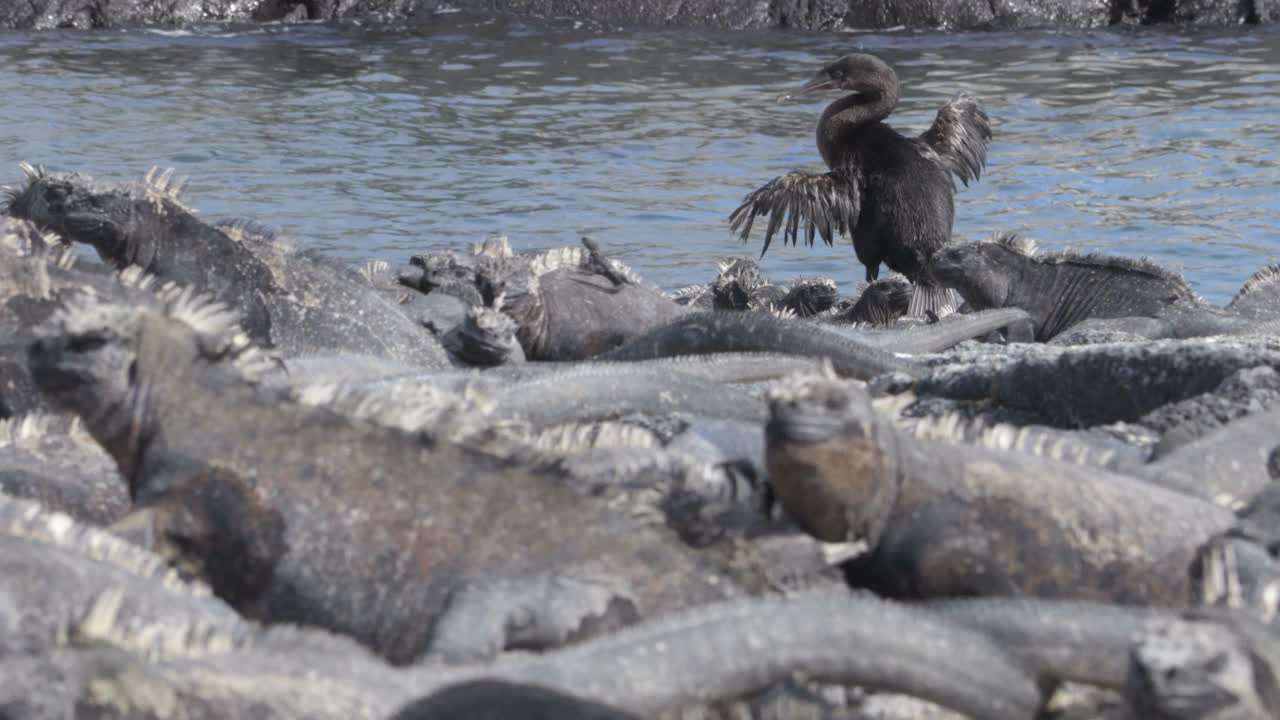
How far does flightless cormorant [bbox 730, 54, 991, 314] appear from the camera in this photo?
9.55 m

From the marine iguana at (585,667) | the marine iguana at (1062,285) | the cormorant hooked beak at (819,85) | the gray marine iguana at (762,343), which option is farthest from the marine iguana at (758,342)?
the cormorant hooked beak at (819,85)

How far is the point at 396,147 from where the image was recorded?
48.9 ft

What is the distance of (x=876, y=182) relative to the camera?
973 centimetres

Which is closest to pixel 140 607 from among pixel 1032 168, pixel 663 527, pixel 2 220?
pixel 663 527

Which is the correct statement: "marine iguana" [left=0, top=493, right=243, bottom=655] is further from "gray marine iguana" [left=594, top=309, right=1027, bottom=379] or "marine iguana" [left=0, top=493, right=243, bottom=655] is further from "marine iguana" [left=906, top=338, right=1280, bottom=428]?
"gray marine iguana" [left=594, top=309, right=1027, bottom=379]

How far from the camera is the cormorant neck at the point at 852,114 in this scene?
394 inches

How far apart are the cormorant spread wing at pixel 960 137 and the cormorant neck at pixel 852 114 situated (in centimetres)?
30

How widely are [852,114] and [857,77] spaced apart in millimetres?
325

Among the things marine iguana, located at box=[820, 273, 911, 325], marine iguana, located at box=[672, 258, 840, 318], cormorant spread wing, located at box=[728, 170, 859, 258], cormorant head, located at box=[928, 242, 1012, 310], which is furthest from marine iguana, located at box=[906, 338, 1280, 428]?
cormorant spread wing, located at box=[728, 170, 859, 258]

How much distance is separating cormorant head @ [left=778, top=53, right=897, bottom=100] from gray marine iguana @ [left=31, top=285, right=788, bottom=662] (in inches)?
290

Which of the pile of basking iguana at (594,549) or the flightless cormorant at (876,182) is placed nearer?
the pile of basking iguana at (594,549)

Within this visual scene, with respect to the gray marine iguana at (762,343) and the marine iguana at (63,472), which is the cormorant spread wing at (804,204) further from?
the marine iguana at (63,472)

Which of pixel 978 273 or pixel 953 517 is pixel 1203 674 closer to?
pixel 953 517

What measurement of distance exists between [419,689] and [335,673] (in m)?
0.12
